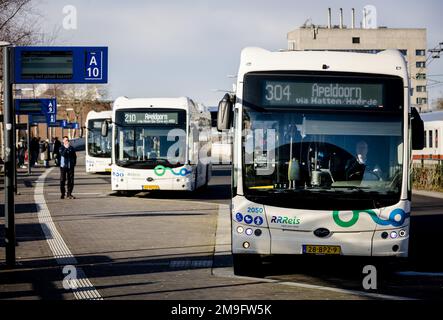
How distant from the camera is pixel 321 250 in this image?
11.6m

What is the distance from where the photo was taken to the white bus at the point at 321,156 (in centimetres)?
A: 1159

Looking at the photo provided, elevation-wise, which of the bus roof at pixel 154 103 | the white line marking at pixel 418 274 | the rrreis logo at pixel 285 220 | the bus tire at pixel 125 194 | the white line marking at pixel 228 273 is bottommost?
the bus tire at pixel 125 194

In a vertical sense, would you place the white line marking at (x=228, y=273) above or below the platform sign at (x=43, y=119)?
below

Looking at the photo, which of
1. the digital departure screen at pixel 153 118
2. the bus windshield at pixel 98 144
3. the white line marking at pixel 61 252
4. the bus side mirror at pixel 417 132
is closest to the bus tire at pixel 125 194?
the digital departure screen at pixel 153 118

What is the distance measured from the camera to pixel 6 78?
1230 centimetres

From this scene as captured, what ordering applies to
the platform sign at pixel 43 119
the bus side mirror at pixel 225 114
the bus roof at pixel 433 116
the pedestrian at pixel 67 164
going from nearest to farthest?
1. the bus side mirror at pixel 225 114
2. the pedestrian at pixel 67 164
3. the platform sign at pixel 43 119
4. the bus roof at pixel 433 116

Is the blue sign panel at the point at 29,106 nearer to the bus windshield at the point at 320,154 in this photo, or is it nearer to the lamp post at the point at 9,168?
the lamp post at the point at 9,168

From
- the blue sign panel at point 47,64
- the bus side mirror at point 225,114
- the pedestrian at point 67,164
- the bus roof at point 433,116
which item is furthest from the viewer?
the bus roof at point 433,116

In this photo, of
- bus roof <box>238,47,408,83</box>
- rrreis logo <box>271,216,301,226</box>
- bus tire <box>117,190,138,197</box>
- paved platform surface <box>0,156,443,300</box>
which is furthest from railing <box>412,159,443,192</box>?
rrreis logo <box>271,216,301,226</box>

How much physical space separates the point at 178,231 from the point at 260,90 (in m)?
6.03

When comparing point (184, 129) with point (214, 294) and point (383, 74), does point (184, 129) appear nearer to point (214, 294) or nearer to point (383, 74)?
point (383, 74)

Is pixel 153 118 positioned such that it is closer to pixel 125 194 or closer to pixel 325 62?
pixel 125 194

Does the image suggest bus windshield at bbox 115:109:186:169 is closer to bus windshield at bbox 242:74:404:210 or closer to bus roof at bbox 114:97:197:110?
bus roof at bbox 114:97:197:110

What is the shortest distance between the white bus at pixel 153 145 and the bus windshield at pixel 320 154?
14908 mm
